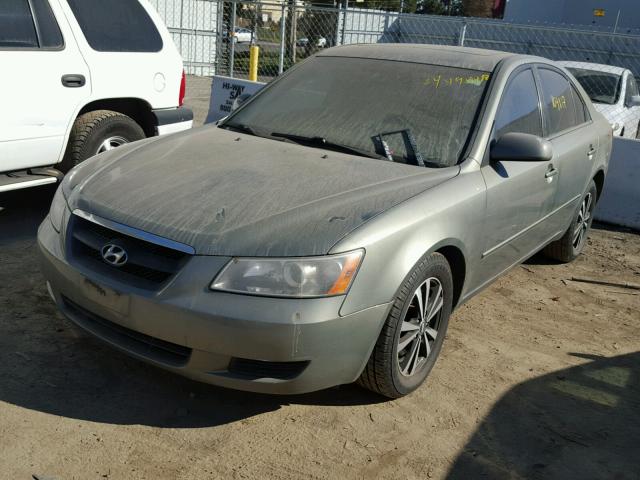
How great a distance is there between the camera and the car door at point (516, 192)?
12.8ft

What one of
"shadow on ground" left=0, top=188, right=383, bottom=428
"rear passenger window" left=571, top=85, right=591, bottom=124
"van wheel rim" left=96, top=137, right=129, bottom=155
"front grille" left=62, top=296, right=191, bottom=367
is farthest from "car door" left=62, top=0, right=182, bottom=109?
"rear passenger window" left=571, top=85, right=591, bottom=124

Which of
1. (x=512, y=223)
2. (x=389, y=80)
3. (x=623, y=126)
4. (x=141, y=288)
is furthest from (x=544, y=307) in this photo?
A: (x=623, y=126)

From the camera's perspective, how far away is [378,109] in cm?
407

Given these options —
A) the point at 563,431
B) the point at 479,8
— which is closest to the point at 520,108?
the point at 563,431

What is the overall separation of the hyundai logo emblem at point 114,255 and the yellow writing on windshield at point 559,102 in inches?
124

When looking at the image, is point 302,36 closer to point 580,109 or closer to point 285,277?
point 580,109

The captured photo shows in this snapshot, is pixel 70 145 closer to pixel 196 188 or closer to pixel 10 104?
pixel 10 104

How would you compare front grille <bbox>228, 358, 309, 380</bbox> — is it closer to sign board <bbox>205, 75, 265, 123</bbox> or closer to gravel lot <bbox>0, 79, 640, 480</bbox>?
gravel lot <bbox>0, 79, 640, 480</bbox>

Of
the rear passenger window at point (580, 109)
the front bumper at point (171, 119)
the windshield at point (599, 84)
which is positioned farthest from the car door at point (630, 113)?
the front bumper at point (171, 119)

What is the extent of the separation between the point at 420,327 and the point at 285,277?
0.92 m

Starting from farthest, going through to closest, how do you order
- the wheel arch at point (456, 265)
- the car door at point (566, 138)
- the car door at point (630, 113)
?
1. the car door at point (630, 113)
2. the car door at point (566, 138)
3. the wheel arch at point (456, 265)

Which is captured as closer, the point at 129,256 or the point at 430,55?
the point at 129,256

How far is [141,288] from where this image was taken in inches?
115

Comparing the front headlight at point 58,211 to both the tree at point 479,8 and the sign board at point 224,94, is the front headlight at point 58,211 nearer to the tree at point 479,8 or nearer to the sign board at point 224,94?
the sign board at point 224,94
